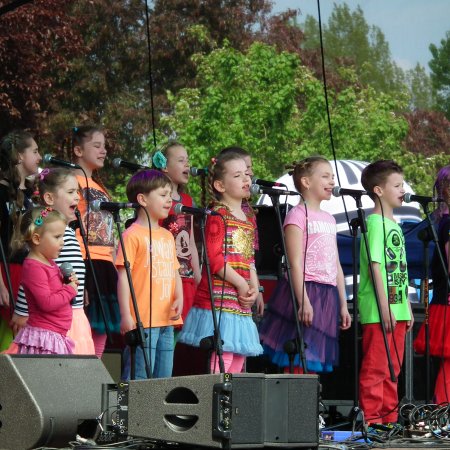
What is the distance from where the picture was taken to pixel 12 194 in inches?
254

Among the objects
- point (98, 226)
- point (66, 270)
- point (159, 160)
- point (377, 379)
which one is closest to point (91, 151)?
point (159, 160)

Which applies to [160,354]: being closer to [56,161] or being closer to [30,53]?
[56,161]

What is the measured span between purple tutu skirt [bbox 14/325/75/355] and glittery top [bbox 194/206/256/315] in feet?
3.20

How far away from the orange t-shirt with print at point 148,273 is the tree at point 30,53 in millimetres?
10492

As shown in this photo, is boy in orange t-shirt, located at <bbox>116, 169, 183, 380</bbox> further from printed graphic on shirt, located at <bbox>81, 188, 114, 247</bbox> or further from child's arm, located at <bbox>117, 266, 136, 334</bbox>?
printed graphic on shirt, located at <bbox>81, 188, 114, 247</bbox>

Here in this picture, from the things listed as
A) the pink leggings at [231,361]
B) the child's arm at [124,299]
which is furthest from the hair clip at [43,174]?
the pink leggings at [231,361]

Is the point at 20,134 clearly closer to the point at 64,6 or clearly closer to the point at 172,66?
the point at 64,6

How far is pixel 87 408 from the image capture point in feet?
17.0

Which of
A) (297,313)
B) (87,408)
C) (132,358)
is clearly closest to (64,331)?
(132,358)

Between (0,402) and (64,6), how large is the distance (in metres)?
14.3

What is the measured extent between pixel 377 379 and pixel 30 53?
11.5 meters

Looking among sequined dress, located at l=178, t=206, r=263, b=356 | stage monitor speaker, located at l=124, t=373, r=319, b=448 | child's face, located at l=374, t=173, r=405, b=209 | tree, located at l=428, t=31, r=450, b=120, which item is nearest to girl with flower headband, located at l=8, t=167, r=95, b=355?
sequined dress, located at l=178, t=206, r=263, b=356

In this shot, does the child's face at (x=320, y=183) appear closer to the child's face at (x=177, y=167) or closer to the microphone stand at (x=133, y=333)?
the child's face at (x=177, y=167)

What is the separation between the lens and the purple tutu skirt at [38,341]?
227 inches
